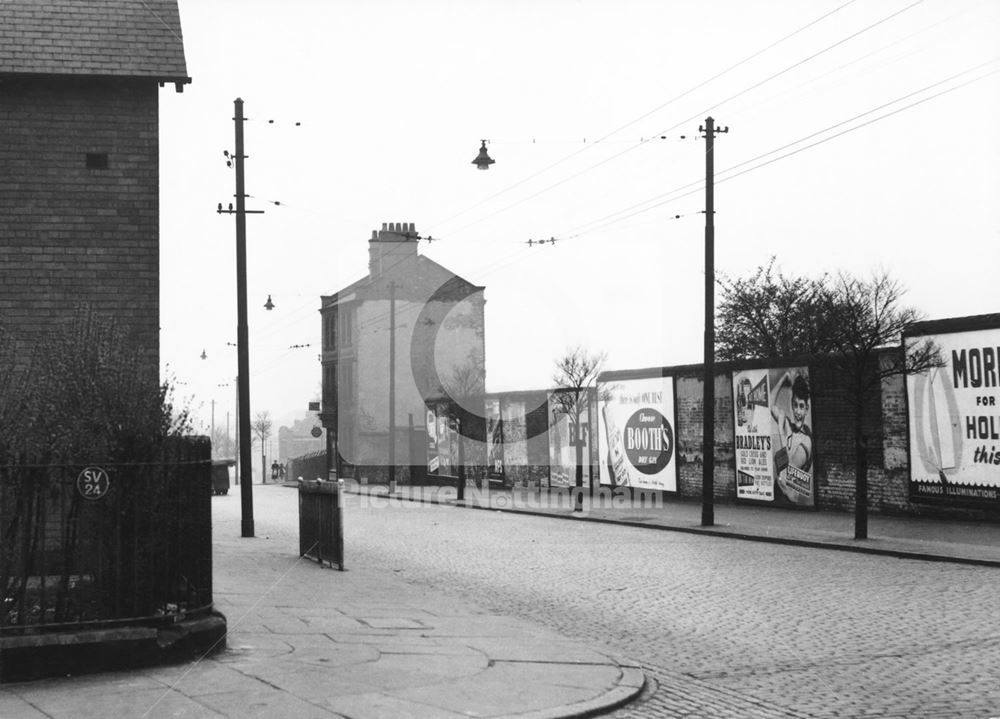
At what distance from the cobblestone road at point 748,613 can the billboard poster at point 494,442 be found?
22.3 m

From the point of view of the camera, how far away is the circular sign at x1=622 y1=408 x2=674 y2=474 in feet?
110

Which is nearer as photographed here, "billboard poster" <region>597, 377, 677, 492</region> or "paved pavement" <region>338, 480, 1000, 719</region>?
"paved pavement" <region>338, 480, 1000, 719</region>

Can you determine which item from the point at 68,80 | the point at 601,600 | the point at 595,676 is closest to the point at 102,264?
the point at 68,80

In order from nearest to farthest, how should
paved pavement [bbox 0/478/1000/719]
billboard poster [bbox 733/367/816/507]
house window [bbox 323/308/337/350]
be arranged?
paved pavement [bbox 0/478/1000/719] → billboard poster [bbox 733/367/816/507] → house window [bbox 323/308/337/350]

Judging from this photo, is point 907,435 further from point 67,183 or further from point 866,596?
point 67,183

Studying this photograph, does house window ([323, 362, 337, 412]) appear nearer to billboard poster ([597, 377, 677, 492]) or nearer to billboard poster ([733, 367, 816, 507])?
billboard poster ([597, 377, 677, 492])

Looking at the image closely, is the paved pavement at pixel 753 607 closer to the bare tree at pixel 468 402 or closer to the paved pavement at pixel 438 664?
the paved pavement at pixel 438 664

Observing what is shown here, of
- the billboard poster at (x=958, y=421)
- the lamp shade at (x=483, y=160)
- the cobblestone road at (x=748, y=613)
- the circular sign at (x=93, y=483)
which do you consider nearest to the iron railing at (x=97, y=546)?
the circular sign at (x=93, y=483)

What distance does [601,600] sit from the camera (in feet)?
41.4

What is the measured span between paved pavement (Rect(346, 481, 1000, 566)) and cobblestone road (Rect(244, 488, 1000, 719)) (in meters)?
0.55

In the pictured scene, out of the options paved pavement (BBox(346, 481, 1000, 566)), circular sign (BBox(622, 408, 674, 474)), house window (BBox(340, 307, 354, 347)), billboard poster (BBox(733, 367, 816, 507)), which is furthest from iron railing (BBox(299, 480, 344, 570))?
house window (BBox(340, 307, 354, 347))

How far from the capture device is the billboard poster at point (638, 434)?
109ft

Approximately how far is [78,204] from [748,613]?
1088 cm

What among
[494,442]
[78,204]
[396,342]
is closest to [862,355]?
[78,204]
